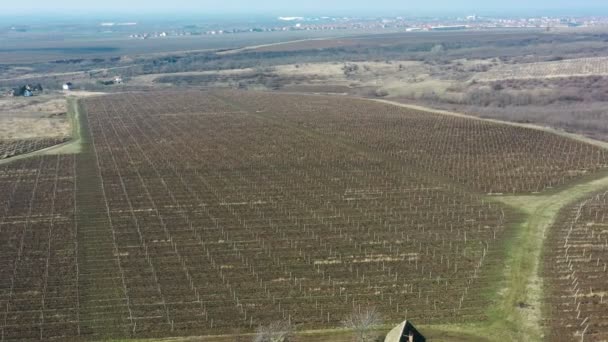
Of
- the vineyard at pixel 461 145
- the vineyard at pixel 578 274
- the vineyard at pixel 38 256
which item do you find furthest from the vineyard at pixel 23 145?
the vineyard at pixel 578 274

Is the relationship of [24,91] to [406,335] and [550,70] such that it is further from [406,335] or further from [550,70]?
[406,335]

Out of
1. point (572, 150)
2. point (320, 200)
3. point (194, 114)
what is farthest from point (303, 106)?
point (320, 200)

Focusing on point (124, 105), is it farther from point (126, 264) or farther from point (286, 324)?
point (286, 324)

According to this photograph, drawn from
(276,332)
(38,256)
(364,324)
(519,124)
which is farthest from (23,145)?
(519,124)

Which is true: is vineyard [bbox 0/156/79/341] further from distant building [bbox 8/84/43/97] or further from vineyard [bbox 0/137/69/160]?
distant building [bbox 8/84/43/97]

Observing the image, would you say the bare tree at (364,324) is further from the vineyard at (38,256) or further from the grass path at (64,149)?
the grass path at (64,149)

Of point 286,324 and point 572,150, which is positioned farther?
point 572,150

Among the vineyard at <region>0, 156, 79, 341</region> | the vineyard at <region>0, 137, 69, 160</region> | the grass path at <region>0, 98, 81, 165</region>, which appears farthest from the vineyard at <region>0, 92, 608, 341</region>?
the vineyard at <region>0, 137, 69, 160</region>
